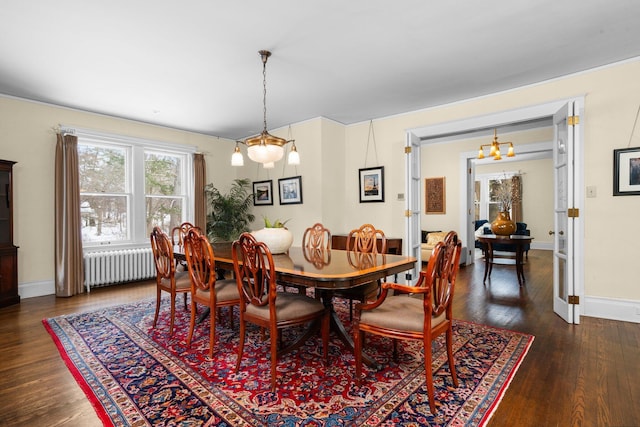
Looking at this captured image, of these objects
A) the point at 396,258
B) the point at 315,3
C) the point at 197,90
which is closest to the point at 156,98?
the point at 197,90

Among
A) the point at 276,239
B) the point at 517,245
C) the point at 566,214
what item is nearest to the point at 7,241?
the point at 276,239

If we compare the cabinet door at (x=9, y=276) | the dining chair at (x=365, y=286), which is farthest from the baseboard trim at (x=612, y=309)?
the cabinet door at (x=9, y=276)

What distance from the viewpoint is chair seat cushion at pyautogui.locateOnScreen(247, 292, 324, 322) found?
7.01 ft

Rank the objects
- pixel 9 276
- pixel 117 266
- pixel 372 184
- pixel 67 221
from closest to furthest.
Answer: pixel 9 276 → pixel 67 221 → pixel 117 266 → pixel 372 184

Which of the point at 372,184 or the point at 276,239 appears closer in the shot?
the point at 276,239

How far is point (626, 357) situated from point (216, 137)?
6272 mm

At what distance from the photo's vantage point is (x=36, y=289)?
14.1 ft

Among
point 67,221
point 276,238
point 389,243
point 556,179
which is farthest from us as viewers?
point 389,243

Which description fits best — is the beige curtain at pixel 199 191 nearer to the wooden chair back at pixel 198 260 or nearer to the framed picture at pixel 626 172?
the wooden chair back at pixel 198 260

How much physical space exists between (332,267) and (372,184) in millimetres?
3131

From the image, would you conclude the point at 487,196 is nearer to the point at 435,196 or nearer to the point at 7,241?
the point at 435,196

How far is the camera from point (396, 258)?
2.66m

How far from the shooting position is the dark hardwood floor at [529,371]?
176 centimetres

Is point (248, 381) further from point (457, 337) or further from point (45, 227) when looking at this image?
point (45, 227)
